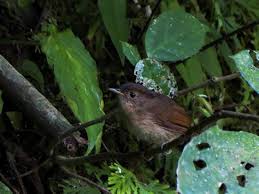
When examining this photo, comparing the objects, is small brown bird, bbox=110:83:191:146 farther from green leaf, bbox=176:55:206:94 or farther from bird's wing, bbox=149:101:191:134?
green leaf, bbox=176:55:206:94

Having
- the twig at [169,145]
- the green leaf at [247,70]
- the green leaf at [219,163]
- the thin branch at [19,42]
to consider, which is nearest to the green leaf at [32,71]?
the thin branch at [19,42]

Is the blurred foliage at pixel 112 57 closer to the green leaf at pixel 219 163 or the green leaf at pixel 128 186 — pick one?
the green leaf at pixel 128 186

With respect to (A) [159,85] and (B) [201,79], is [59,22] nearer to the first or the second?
(B) [201,79]

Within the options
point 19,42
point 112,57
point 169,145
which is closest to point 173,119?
point 19,42

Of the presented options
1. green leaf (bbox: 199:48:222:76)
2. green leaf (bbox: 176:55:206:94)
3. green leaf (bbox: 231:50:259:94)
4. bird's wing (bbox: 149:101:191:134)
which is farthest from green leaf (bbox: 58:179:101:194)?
green leaf (bbox: 231:50:259:94)

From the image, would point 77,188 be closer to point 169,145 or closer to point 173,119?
point 173,119

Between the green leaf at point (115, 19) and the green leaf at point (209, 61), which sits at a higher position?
the green leaf at point (115, 19)
